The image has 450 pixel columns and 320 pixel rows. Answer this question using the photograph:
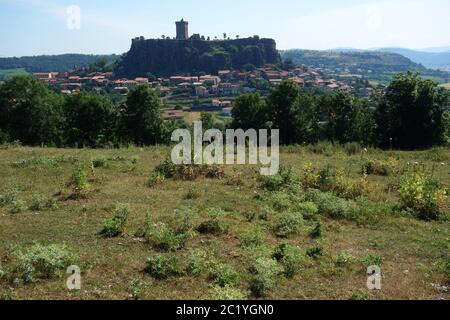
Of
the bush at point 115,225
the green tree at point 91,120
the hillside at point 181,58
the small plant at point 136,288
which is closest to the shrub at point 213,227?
the bush at point 115,225

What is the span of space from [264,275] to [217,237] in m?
2.42

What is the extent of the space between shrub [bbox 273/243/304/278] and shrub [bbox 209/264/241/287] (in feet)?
3.15

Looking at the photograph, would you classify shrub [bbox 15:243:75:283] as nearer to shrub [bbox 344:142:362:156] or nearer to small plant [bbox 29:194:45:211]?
small plant [bbox 29:194:45:211]

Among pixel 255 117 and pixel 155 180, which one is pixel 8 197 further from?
pixel 255 117

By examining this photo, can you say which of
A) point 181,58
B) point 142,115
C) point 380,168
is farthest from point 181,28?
point 380,168

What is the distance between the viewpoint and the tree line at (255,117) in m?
28.4

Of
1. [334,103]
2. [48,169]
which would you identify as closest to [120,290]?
[48,169]

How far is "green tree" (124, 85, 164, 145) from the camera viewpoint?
109 feet

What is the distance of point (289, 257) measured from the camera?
7816 mm

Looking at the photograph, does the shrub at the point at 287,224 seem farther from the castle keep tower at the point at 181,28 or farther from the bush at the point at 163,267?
the castle keep tower at the point at 181,28

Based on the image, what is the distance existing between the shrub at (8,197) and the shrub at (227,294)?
754cm

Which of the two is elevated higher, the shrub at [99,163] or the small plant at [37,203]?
the shrub at [99,163]

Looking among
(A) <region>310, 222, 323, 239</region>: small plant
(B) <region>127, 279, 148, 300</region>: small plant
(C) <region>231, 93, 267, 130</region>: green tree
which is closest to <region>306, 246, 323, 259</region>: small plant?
(A) <region>310, 222, 323, 239</region>: small plant

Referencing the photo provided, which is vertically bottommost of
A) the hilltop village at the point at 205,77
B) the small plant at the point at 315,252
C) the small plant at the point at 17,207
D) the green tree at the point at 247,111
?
the small plant at the point at 315,252
